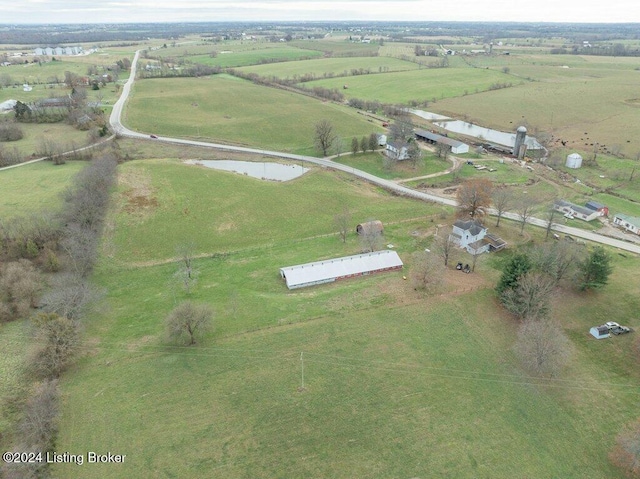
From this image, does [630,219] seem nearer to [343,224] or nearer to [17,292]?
[343,224]

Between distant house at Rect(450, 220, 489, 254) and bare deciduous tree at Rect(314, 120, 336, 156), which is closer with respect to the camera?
distant house at Rect(450, 220, 489, 254)

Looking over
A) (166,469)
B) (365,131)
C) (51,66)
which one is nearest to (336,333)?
(166,469)

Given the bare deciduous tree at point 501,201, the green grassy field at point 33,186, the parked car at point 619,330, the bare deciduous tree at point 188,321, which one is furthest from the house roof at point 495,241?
the green grassy field at point 33,186

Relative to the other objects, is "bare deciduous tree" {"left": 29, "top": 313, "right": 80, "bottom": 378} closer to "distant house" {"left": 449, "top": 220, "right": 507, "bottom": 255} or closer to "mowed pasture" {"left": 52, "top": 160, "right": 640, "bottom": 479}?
"mowed pasture" {"left": 52, "top": 160, "right": 640, "bottom": 479}

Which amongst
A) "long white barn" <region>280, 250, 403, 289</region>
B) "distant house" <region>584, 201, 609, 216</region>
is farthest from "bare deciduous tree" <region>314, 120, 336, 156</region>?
"distant house" <region>584, 201, 609, 216</region>

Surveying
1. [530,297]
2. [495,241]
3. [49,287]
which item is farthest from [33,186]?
[530,297]
